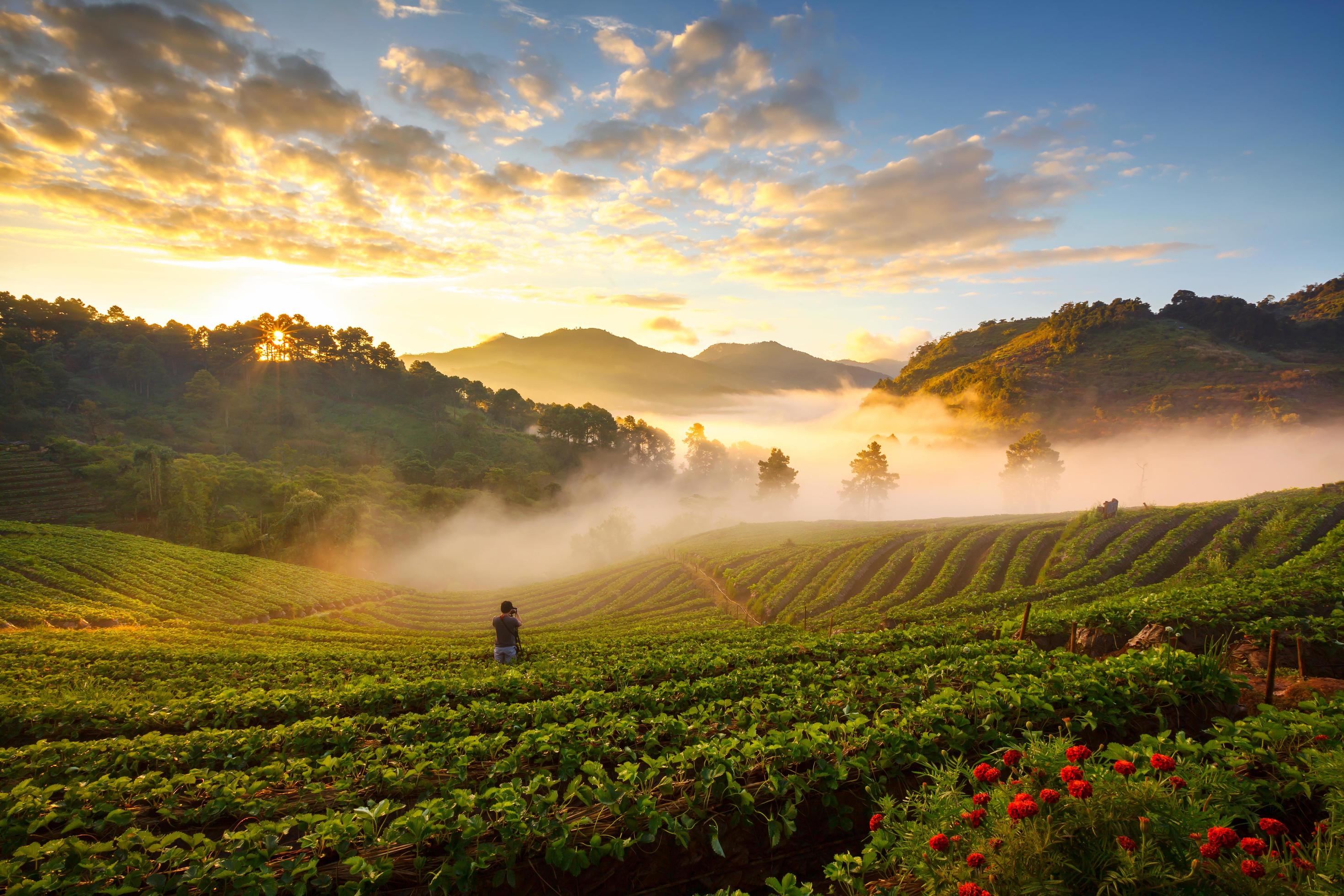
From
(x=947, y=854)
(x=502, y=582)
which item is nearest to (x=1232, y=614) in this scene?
(x=947, y=854)

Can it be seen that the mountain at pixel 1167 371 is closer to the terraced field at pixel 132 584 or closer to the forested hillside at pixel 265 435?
the forested hillside at pixel 265 435

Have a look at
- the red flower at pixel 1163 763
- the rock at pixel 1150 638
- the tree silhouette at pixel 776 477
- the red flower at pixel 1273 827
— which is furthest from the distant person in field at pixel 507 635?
the tree silhouette at pixel 776 477

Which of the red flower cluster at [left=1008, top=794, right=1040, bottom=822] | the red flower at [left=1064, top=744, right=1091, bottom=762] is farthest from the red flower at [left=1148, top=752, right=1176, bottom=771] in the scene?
the red flower cluster at [left=1008, top=794, right=1040, bottom=822]

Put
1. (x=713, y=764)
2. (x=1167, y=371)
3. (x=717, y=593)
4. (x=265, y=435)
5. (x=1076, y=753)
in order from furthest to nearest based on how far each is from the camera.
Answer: (x=1167, y=371) → (x=265, y=435) → (x=717, y=593) → (x=713, y=764) → (x=1076, y=753)

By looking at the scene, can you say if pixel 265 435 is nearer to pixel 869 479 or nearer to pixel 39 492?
pixel 39 492

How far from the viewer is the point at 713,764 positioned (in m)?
6.93

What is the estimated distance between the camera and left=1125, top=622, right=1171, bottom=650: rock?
1262 cm

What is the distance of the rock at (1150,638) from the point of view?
12.6 meters

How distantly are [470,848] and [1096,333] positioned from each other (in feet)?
779

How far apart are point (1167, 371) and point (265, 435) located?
836 ft

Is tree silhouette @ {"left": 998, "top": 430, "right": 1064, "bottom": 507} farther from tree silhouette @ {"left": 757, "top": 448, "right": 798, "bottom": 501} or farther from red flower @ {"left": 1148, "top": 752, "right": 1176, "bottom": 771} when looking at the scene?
red flower @ {"left": 1148, "top": 752, "right": 1176, "bottom": 771}

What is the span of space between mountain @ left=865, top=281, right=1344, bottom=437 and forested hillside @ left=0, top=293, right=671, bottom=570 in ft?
415

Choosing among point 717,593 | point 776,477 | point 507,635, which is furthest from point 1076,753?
point 776,477

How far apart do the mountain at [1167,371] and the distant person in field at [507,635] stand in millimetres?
194600
